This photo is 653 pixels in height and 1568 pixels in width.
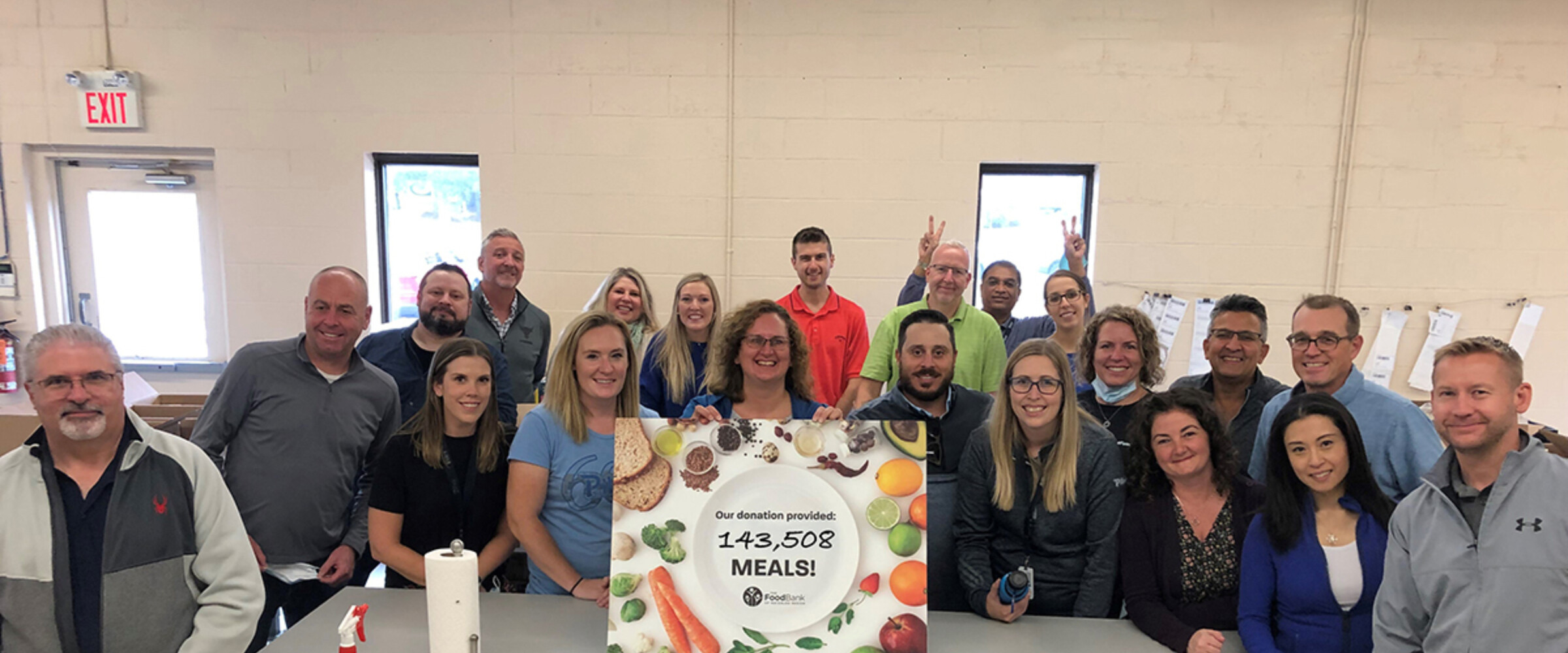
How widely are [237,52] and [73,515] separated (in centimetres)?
355

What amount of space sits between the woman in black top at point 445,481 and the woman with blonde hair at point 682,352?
86 cm

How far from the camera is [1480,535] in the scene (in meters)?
1.50

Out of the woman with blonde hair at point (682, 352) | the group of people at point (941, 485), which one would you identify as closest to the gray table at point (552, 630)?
the group of people at point (941, 485)

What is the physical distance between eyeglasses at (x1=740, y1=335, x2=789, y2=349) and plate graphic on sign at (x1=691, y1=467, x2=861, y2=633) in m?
0.89

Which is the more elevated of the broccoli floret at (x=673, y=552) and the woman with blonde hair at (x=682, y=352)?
the woman with blonde hair at (x=682, y=352)

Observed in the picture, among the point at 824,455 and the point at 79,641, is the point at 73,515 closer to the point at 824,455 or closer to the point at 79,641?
the point at 79,641

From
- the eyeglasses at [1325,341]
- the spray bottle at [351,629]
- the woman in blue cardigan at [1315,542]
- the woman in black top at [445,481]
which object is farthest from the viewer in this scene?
the eyeglasses at [1325,341]

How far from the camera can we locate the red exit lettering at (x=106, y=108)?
4.18m

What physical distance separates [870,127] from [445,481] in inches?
115

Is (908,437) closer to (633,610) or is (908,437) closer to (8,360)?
(633,610)

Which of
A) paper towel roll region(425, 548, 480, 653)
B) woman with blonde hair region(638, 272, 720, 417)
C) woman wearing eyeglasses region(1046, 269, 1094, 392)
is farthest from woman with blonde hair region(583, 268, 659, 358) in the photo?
paper towel roll region(425, 548, 480, 653)

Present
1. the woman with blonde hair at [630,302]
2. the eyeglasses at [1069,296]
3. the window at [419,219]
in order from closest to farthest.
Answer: the eyeglasses at [1069,296] < the woman with blonde hair at [630,302] < the window at [419,219]

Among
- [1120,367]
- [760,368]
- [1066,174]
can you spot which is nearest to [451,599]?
[760,368]

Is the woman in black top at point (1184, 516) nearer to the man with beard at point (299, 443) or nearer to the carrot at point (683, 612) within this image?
the carrot at point (683, 612)
